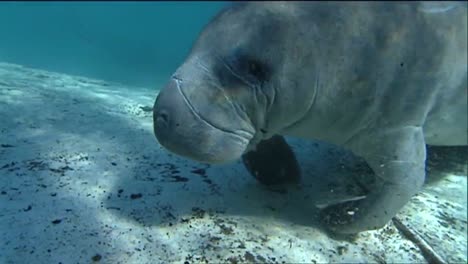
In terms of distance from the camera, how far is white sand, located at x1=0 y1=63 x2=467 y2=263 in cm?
323

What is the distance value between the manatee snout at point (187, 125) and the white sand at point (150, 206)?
77cm

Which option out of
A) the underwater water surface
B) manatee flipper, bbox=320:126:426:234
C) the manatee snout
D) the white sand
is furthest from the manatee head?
manatee flipper, bbox=320:126:426:234

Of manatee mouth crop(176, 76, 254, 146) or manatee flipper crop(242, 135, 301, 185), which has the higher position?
manatee mouth crop(176, 76, 254, 146)

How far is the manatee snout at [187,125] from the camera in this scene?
10.3ft

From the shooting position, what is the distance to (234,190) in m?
4.43

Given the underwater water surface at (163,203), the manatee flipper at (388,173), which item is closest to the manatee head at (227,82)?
the underwater water surface at (163,203)

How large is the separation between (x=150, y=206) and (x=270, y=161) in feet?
4.72

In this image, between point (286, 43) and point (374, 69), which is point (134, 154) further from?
point (374, 69)

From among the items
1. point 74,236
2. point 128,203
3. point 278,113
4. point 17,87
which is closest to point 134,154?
point 128,203

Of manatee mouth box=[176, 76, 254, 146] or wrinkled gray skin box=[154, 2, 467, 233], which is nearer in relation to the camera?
manatee mouth box=[176, 76, 254, 146]

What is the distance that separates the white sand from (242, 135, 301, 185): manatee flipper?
6.6 inches

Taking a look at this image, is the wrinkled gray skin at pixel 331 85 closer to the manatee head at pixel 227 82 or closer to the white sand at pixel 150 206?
the manatee head at pixel 227 82

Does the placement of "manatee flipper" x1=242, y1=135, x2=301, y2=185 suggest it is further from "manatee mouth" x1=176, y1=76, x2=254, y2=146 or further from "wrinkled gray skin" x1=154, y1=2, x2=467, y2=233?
"manatee mouth" x1=176, y1=76, x2=254, y2=146

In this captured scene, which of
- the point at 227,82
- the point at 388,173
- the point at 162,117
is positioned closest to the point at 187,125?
the point at 162,117
